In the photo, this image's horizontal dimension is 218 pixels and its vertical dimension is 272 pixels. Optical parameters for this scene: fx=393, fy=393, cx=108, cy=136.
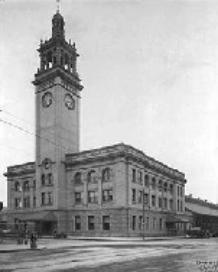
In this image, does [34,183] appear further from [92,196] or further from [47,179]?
[92,196]

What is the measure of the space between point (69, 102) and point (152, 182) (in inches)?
711

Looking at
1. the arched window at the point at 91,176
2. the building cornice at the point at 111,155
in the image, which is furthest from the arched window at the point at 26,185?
the arched window at the point at 91,176

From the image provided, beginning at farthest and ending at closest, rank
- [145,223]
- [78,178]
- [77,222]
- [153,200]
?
[153,200] < [78,178] < [145,223] < [77,222]

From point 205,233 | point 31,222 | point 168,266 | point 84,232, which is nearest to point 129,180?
point 84,232

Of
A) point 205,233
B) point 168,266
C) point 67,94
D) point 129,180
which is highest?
point 67,94

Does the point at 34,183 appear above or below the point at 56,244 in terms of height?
above

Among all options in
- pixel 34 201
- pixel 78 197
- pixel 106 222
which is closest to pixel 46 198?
pixel 34 201

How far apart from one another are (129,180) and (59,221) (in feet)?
39.7

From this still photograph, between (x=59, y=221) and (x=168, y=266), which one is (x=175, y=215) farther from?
(x=168, y=266)

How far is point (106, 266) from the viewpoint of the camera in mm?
16469

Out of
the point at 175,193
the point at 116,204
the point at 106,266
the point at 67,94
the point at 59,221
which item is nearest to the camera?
the point at 106,266

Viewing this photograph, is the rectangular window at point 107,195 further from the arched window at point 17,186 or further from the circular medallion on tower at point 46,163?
the arched window at point 17,186

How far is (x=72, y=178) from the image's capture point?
5841 cm

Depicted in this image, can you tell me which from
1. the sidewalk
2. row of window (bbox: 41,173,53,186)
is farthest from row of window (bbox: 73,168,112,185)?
the sidewalk
